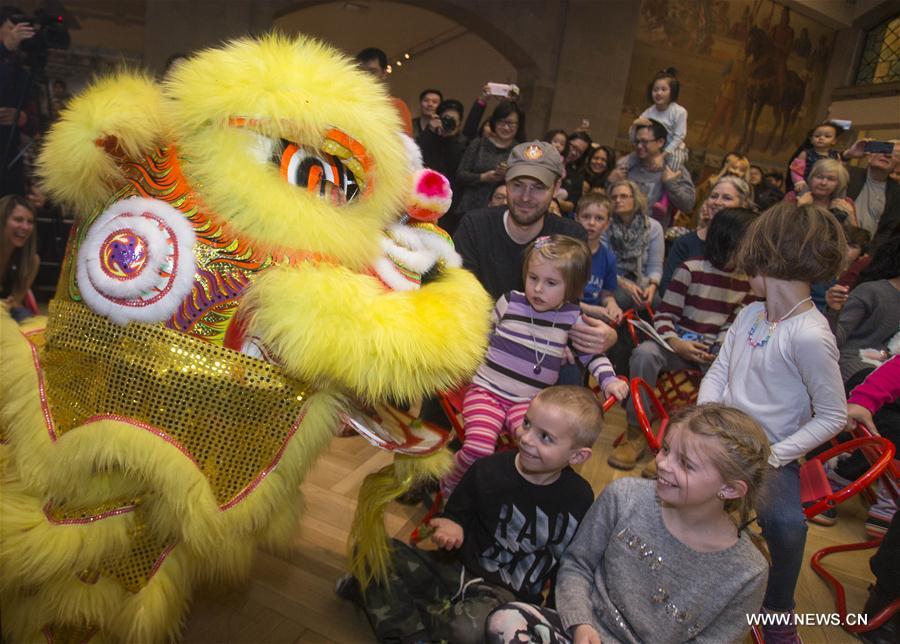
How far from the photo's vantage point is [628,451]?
293 centimetres

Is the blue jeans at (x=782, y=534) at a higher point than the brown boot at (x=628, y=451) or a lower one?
higher

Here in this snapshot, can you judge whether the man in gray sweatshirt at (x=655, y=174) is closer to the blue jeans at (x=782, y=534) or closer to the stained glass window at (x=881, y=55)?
the blue jeans at (x=782, y=534)

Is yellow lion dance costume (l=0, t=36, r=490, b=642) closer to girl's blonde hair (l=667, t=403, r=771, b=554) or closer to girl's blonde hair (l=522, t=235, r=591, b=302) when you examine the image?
girl's blonde hair (l=667, t=403, r=771, b=554)

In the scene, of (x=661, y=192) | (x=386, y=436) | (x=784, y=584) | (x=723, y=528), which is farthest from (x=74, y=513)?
(x=661, y=192)

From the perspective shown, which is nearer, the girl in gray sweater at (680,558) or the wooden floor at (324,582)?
the girl in gray sweater at (680,558)

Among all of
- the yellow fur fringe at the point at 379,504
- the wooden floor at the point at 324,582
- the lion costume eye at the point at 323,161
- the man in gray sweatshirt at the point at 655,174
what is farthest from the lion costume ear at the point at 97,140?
the man in gray sweatshirt at the point at 655,174

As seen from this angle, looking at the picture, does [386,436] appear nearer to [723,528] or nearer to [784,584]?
[723,528]

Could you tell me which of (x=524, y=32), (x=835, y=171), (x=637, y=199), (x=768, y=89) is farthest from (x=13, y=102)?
(x=768, y=89)

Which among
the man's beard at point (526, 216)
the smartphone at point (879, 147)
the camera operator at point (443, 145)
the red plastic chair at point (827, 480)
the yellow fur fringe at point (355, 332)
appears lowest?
the red plastic chair at point (827, 480)

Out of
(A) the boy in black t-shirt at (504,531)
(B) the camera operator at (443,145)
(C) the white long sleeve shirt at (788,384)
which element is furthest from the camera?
(B) the camera operator at (443,145)

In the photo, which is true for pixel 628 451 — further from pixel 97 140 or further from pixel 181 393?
pixel 97 140

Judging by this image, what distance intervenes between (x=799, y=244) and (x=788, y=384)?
1.31ft

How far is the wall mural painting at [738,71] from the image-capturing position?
28.9 ft

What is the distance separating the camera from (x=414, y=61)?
34.6 ft
